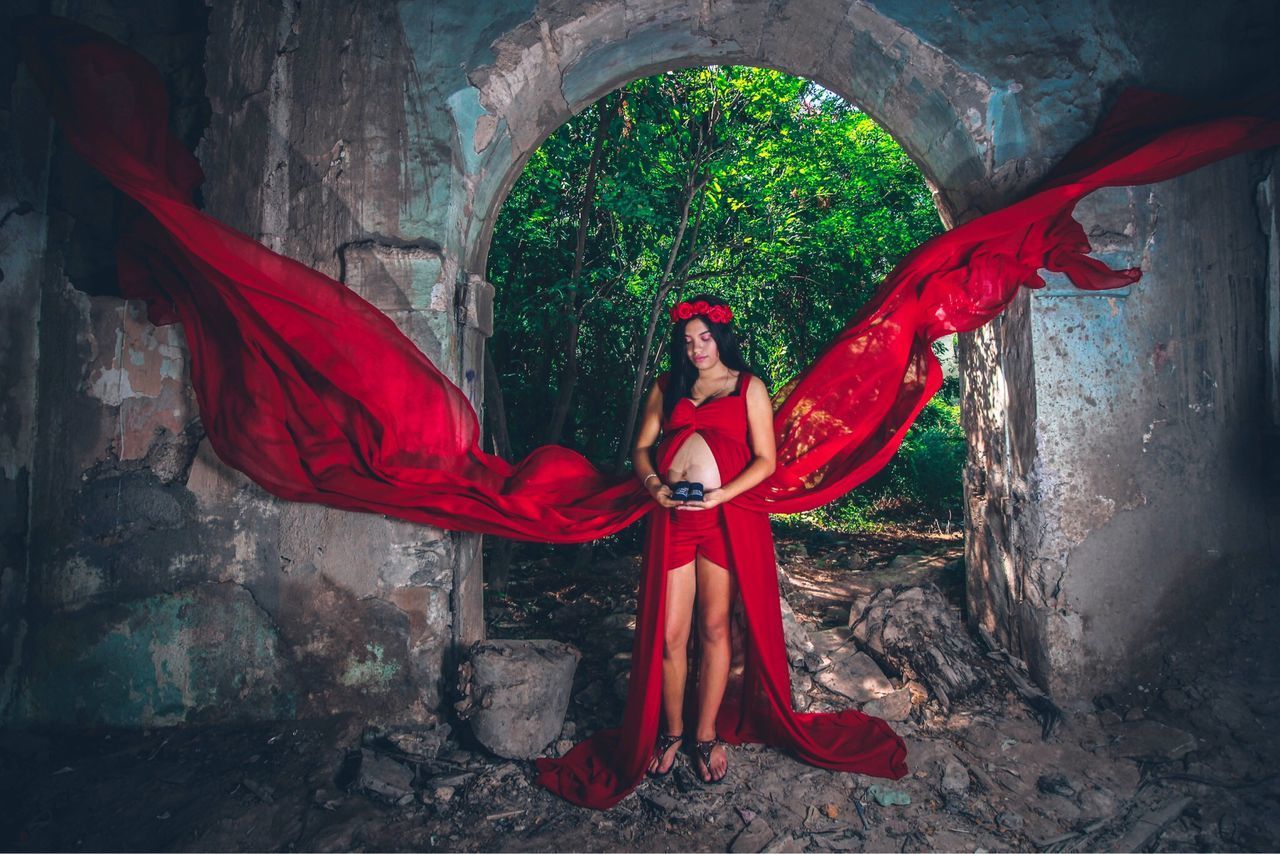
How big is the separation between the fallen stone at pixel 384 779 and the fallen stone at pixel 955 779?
1916 millimetres

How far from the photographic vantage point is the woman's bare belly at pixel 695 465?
112 inches

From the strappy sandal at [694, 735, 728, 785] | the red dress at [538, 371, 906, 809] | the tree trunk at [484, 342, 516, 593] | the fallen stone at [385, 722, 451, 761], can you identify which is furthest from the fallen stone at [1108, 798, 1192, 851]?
the tree trunk at [484, 342, 516, 593]

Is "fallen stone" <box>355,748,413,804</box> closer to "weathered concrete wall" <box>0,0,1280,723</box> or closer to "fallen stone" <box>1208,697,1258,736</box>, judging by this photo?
"weathered concrete wall" <box>0,0,1280,723</box>

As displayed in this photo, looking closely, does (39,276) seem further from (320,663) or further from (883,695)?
(883,695)

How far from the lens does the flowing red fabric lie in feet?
8.88

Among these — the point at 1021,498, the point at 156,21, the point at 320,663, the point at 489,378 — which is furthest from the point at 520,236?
the point at 1021,498

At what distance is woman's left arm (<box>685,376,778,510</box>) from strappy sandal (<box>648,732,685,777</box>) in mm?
902

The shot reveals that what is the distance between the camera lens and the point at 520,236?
18.5ft

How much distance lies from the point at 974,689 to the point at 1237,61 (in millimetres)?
2845

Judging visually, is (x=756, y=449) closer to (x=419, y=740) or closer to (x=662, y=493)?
(x=662, y=493)

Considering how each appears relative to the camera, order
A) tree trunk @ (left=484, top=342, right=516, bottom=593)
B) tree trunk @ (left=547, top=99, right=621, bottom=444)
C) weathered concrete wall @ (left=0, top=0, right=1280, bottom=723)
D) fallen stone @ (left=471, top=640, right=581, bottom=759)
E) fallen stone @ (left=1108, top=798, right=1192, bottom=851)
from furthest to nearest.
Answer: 1. tree trunk @ (left=547, top=99, right=621, bottom=444)
2. tree trunk @ (left=484, top=342, right=516, bottom=593)
3. weathered concrete wall @ (left=0, top=0, right=1280, bottom=723)
4. fallen stone @ (left=471, top=640, right=581, bottom=759)
5. fallen stone @ (left=1108, top=798, right=1192, bottom=851)

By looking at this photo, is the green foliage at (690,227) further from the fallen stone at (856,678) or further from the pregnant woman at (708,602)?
the fallen stone at (856,678)

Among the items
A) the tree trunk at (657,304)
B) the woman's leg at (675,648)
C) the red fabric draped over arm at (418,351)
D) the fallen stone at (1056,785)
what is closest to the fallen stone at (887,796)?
the fallen stone at (1056,785)

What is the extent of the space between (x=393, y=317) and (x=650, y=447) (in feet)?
3.81
